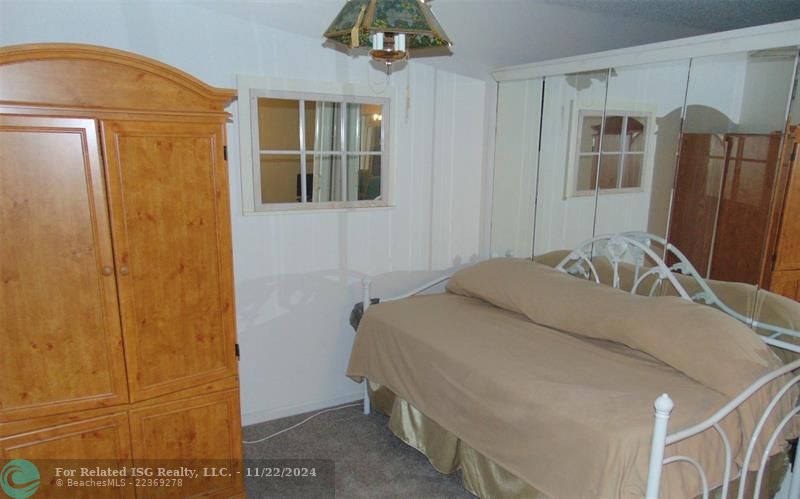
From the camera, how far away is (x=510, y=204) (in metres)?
3.52

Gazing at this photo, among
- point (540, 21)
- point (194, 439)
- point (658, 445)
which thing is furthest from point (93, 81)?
point (540, 21)

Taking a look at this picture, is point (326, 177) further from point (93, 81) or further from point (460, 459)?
point (460, 459)

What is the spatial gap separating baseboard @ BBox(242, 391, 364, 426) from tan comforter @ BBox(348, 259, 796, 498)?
520 mm

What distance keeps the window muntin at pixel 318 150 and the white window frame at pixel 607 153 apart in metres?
1.15

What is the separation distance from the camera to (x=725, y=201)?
2367 millimetres

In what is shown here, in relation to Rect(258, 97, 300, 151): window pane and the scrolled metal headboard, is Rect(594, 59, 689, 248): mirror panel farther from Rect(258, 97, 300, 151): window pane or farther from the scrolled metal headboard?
Rect(258, 97, 300, 151): window pane

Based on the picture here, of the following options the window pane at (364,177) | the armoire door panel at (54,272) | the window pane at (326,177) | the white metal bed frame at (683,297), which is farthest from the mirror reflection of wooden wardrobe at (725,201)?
the armoire door panel at (54,272)

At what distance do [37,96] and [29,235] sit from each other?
0.48 metres

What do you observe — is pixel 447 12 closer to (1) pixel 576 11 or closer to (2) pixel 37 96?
(1) pixel 576 11

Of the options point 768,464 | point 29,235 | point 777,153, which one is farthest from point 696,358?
point 29,235

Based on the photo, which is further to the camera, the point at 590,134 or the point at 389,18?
the point at 590,134

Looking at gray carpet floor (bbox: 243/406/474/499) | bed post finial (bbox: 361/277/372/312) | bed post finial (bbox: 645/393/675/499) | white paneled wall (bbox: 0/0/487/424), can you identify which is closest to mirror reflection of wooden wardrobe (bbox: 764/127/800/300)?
bed post finial (bbox: 645/393/675/499)

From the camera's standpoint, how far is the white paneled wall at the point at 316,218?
8.36 feet

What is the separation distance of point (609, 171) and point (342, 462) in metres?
2.16
